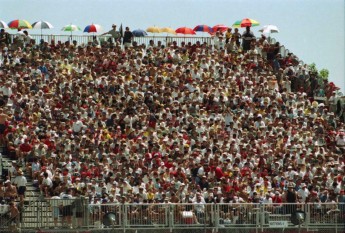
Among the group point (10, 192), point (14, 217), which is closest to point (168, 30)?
point (10, 192)

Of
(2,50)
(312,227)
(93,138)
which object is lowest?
(312,227)

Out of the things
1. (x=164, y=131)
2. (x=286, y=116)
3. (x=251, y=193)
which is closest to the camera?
(x=251, y=193)

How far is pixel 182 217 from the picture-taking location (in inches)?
1860

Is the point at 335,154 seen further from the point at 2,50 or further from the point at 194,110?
the point at 2,50

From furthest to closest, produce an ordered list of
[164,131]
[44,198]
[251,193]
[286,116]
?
[286,116]
[164,131]
[251,193]
[44,198]

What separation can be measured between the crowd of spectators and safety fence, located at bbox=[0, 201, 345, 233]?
1.40 m

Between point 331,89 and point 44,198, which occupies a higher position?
point 331,89

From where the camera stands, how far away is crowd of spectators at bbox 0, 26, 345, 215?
50.4 m

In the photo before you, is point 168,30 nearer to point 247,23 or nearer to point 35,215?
point 247,23

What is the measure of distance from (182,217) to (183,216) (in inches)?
2.0

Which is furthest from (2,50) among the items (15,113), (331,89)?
(331,89)

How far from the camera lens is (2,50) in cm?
5931

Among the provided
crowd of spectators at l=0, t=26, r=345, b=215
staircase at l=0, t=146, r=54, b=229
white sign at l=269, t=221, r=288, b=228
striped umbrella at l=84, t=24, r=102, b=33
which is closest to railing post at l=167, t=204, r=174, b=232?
crowd of spectators at l=0, t=26, r=345, b=215

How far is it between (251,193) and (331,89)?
12.9 metres
